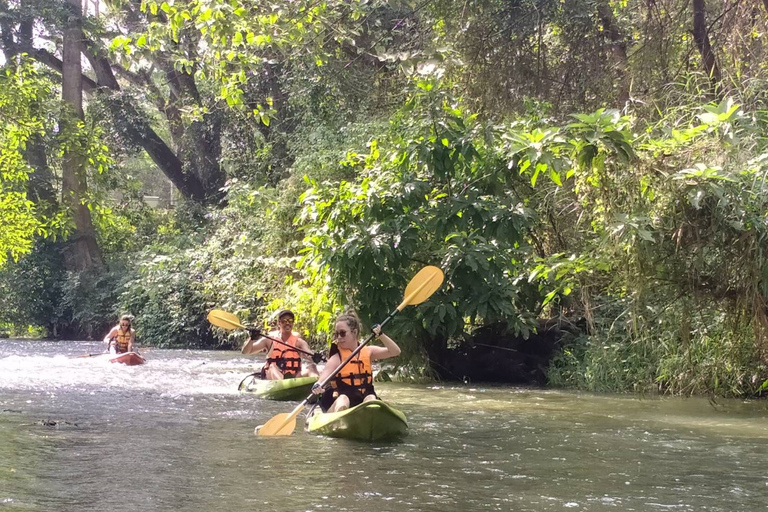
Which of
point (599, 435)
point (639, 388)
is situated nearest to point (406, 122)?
point (639, 388)

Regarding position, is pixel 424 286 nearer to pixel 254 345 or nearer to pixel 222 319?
pixel 222 319

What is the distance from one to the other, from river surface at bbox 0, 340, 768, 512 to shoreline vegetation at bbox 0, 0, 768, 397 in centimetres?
107

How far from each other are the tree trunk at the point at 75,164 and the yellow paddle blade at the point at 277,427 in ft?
51.3

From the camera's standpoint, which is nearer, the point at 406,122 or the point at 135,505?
the point at 135,505

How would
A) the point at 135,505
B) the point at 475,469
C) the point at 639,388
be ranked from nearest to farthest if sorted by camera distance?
the point at 135,505 → the point at 475,469 → the point at 639,388

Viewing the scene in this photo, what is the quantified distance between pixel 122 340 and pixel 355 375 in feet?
25.2

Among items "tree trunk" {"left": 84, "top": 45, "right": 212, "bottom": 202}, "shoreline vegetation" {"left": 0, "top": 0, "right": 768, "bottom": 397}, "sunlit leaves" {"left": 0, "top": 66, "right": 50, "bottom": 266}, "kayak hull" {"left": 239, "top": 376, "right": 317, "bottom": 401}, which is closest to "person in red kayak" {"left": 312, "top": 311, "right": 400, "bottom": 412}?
"shoreline vegetation" {"left": 0, "top": 0, "right": 768, "bottom": 397}

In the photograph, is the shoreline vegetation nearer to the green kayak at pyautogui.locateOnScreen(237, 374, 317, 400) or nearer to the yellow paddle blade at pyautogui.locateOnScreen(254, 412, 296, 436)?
the green kayak at pyautogui.locateOnScreen(237, 374, 317, 400)

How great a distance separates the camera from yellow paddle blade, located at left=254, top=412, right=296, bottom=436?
22.1 feet

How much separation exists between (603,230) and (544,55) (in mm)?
6219

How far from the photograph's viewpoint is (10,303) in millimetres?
Answer: 23891

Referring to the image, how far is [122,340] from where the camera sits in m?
14.1

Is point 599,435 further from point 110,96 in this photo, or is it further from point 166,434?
point 110,96

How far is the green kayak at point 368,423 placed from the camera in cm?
659
